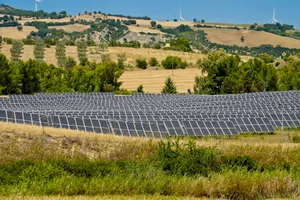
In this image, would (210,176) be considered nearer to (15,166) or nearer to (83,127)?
(15,166)

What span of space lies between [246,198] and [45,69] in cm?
8252

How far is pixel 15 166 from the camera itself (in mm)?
14930

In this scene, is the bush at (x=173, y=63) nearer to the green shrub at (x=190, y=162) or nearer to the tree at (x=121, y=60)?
the tree at (x=121, y=60)

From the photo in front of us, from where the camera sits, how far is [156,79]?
365 feet

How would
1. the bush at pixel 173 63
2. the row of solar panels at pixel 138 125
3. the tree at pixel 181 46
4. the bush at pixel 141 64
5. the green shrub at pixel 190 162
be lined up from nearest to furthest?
the green shrub at pixel 190 162, the row of solar panels at pixel 138 125, the bush at pixel 173 63, the bush at pixel 141 64, the tree at pixel 181 46

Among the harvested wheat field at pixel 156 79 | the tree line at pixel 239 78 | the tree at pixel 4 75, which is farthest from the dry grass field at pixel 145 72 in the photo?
the tree at pixel 4 75

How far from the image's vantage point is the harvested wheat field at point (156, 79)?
327ft

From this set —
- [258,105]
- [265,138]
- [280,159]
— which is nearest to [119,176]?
→ [280,159]

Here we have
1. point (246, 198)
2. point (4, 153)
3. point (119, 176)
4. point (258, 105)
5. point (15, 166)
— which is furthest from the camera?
point (258, 105)

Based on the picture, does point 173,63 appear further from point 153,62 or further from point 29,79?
point 29,79

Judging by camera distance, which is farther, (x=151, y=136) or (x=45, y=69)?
(x=45, y=69)

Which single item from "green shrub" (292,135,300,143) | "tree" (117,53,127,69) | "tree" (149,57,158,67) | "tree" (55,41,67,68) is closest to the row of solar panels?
"green shrub" (292,135,300,143)

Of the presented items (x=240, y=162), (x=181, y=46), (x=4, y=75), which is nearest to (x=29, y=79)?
(x=4, y=75)

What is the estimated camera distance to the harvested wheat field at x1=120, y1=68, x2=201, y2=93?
9969cm
